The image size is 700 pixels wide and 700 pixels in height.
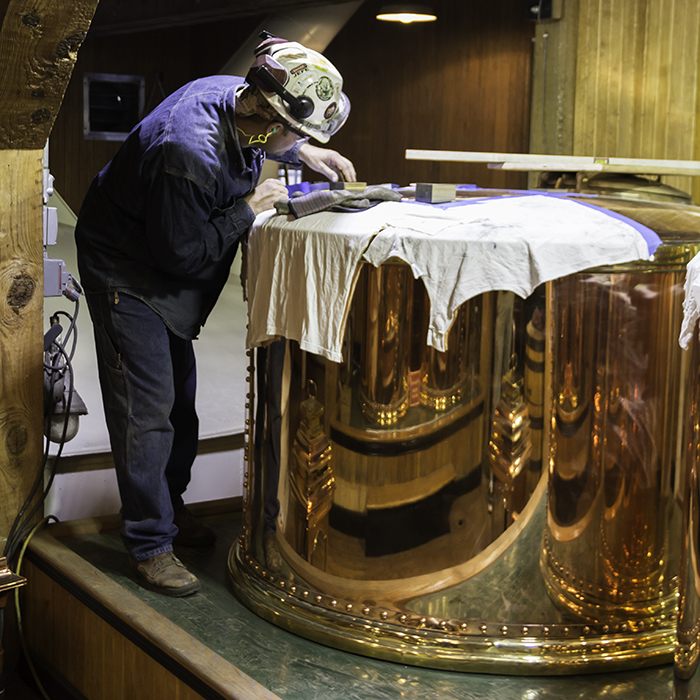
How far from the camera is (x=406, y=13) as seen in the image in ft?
21.2

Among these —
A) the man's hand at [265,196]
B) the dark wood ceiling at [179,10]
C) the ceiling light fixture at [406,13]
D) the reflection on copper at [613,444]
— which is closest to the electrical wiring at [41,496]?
the man's hand at [265,196]

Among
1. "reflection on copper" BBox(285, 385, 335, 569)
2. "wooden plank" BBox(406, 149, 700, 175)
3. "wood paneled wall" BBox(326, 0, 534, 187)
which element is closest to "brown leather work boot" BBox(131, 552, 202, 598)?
"reflection on copper" BBox(285, 385, 335, 569)

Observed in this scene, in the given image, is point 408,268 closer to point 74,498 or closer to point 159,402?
point 159,402

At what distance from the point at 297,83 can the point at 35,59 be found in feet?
2.82

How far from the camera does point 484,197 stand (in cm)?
244

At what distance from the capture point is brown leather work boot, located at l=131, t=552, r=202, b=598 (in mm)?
2660

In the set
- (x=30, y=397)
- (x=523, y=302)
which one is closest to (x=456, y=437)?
(x=523, y=302)

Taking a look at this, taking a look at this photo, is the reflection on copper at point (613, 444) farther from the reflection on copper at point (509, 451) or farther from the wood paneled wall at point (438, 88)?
the wood paneled wall at point (438, 88)

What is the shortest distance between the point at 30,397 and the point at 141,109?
4672 mm

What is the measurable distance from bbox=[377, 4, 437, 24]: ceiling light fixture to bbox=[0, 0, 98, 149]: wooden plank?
4195mm

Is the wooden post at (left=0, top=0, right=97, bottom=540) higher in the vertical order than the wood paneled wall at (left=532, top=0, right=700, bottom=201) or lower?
lower

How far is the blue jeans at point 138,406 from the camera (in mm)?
2588

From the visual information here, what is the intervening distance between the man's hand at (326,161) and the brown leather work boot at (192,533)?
1.27 m

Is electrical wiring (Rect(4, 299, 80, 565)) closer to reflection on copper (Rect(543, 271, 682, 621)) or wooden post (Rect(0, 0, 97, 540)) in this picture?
wooden post (Rect(0, 0, 97, 540))
